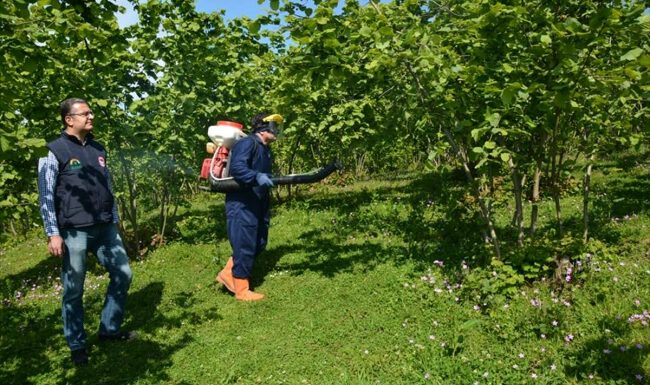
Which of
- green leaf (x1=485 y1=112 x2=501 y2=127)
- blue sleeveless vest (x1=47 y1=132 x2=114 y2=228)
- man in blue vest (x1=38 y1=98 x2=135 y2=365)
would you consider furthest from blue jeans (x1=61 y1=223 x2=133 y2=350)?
green leaf (x1=485 y1=112 x2=501 y2=127)

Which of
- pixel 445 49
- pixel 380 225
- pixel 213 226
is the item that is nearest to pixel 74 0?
pixel 445 49

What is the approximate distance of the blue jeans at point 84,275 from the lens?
4438mm

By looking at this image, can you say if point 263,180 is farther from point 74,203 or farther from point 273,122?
point 74,203

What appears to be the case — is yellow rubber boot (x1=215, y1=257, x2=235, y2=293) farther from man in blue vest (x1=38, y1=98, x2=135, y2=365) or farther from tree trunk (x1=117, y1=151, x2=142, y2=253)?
tree trunk (x1=117, y1=151, x2=142, y2=253)

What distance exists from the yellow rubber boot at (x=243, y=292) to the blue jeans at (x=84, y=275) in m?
1.46

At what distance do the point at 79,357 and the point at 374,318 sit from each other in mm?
3078

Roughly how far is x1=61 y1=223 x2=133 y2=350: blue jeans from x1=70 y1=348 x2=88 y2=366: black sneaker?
0.05 m

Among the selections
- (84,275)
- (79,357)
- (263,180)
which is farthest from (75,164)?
(263,180)

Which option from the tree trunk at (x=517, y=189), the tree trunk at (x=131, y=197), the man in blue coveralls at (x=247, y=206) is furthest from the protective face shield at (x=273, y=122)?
the tree trunk at (x=131, y=197)

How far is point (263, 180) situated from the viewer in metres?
5.64

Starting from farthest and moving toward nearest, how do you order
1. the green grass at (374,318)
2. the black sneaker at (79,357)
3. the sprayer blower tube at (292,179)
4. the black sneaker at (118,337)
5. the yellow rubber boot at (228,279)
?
the yellow rubber boot at (228,279) → the sprayer blower tube at (292,179) → the black sneaker at (118,337) → the black sneaker at (79,357) → the green grass at (374,318)

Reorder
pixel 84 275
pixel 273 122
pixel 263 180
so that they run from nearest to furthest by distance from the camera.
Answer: pixel 84 275
pixel 263 180
pixel 273 122

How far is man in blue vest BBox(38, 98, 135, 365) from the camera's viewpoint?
428 cm

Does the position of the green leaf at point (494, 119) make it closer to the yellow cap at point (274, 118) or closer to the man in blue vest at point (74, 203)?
the yellow cap at point (274, 118)
